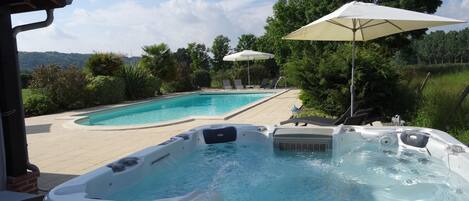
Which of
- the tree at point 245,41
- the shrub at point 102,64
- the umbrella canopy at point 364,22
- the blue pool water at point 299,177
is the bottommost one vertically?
the blue pool water at point 299,177

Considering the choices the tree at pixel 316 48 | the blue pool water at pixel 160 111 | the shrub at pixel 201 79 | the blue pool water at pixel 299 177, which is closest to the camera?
the blue pool water at pixel 299 177

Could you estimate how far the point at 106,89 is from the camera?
17312 millimetres

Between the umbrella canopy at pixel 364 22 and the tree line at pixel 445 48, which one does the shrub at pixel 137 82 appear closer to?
the umbrella canopy at pixel 364 22

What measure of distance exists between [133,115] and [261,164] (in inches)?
379

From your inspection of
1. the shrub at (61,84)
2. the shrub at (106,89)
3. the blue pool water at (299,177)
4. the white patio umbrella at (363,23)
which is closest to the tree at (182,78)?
the shrub at (106,89)

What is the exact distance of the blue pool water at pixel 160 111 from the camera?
527 inches

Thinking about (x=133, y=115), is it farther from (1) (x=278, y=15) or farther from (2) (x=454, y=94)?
(1) (x=278, y=15)

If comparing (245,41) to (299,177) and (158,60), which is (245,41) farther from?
(299,177)

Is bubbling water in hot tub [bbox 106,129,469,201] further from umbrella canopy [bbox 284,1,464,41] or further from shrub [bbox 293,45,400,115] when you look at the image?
shrub [bbox 293,45,400,115]

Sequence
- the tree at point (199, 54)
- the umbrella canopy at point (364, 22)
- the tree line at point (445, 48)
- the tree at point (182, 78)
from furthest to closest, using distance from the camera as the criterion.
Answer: the tree line at point (445, 48)
the tree at point (199, 54)
the tree at point (182, 78)
the umbrella canopy at point (364, 22)

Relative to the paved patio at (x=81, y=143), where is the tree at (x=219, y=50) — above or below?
above

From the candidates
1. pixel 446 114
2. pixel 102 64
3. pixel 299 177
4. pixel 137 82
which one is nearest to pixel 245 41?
pixel 137 82

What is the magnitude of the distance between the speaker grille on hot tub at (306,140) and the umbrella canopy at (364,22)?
80.4 inches

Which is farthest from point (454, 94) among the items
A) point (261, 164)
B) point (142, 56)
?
point (142, 56)
